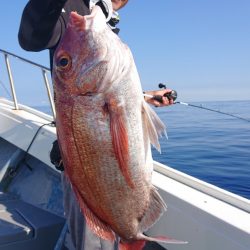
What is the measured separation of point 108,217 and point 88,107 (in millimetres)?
553

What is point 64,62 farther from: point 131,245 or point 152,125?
point 131,245

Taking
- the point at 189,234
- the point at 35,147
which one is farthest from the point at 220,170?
the point at 189,234

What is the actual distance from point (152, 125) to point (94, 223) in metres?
0.55

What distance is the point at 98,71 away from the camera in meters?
1.58

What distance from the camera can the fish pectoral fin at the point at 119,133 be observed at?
157cm

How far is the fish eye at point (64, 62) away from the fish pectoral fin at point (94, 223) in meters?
0.57

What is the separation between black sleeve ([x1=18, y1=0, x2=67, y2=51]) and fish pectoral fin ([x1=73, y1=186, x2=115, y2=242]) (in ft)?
2.85

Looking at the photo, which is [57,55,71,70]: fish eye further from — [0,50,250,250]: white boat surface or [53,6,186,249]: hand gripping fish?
[0,50,250,250]: white boat surface

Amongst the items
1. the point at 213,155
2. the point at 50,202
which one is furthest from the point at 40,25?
the point at 213,155

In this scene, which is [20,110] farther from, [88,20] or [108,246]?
[88,20]

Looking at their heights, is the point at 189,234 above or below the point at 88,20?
below

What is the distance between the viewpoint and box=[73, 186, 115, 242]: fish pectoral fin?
1.69 m

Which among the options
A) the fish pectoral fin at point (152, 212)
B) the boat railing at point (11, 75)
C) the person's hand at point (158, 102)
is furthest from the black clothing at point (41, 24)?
the boat railing at point (11, 75)

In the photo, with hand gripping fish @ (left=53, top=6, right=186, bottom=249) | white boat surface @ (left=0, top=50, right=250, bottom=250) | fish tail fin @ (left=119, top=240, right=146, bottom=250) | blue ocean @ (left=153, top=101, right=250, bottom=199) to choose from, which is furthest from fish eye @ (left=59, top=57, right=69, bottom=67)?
blue ocean @ (left=153, top=101, right=250, bottom=199)
